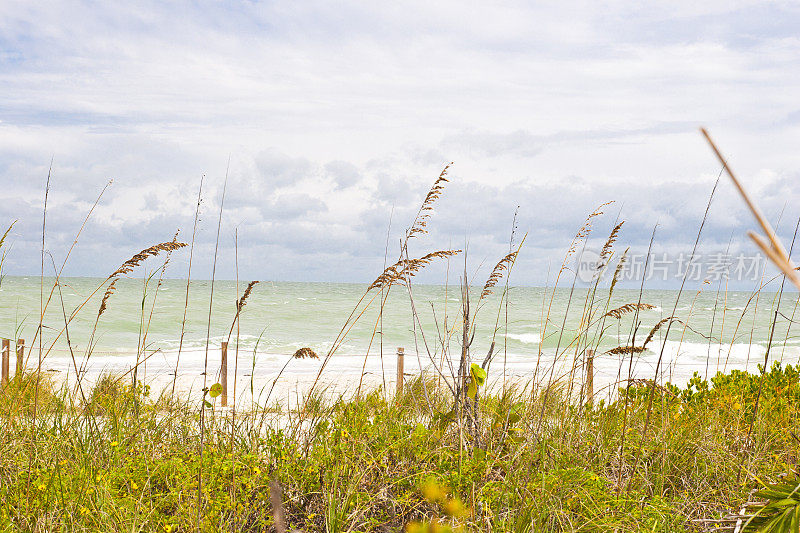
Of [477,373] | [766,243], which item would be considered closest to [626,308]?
[477,373]

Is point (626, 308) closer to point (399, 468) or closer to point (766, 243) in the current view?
point (399, 468)

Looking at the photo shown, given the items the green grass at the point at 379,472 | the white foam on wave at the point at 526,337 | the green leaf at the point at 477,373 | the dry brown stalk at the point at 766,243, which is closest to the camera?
the dry brown stalk at the point at 766,243

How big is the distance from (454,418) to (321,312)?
27.4 metres

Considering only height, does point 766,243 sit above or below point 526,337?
above

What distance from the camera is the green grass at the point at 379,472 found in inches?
92.1

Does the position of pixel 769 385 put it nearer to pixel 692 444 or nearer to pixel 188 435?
pixel 692 444

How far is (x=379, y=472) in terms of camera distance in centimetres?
278

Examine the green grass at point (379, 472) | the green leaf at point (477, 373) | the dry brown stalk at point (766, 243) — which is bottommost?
the green grass at point (379, 472)

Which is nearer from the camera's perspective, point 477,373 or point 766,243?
point 766,243

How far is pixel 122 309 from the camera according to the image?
27391 millimetres

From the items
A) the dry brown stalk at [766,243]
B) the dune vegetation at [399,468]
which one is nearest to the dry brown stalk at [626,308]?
the dune vegetation at [399,468]

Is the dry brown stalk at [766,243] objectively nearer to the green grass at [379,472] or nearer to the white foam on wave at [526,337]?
the green grass at [379,472]

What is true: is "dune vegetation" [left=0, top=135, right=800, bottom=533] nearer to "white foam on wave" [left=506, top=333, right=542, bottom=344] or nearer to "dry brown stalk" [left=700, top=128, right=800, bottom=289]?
"dry brown stalk" [left=700, top=128, right=800, bottom=289]

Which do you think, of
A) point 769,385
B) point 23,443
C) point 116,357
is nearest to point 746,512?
point 23,443
